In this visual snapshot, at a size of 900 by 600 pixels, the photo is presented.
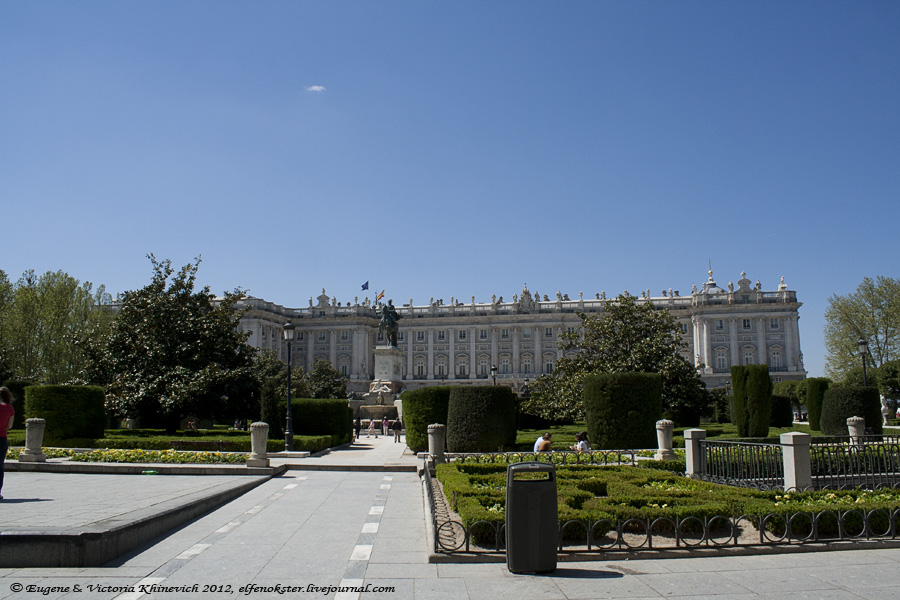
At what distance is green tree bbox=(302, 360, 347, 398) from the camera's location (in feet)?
244

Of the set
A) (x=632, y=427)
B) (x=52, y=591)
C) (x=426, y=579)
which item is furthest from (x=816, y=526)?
(x=632, y=427)

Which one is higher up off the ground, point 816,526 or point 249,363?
point 249,363

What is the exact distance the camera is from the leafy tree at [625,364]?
115ft

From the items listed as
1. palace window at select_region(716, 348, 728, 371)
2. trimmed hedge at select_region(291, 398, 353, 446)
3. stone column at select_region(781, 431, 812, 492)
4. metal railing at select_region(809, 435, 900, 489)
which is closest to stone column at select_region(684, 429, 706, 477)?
metal railing at select_region(809, 435, 900, 489)

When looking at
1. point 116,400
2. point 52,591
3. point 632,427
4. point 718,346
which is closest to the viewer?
point 52,591

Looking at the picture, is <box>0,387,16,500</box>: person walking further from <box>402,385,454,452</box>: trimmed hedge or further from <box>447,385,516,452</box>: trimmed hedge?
<box>402,385,454,452</box>: trimmed hedge

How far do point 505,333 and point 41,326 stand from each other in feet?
239

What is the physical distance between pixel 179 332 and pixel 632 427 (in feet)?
66.7

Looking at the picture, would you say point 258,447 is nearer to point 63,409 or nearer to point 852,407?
point 63,409

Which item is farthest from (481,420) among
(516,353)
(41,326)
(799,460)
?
(516,353)

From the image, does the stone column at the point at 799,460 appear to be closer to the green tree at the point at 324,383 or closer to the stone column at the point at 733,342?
the green tree at the point at 324,383

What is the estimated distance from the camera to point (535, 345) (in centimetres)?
11025

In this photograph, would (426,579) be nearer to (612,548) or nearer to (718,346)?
(612,548)

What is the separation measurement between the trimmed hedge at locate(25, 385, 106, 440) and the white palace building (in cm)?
7557
